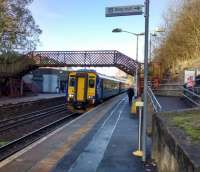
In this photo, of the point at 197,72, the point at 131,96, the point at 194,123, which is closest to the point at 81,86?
the point at 131,96

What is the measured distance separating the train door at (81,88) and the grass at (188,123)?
1950 cm

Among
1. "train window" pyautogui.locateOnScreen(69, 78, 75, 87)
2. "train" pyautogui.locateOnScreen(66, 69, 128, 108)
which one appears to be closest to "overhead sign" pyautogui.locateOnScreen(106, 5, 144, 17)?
"train" pyautogui.locateOnScreen(66, 69, 128, 108)

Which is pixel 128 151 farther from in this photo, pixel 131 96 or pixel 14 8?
pixel 14 8

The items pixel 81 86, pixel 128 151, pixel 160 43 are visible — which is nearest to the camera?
pixel 128 151

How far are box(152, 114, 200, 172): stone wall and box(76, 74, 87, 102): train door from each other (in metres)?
20.2

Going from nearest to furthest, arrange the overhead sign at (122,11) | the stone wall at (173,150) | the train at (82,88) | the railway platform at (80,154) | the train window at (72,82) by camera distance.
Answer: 1. the stone wall at (173,150)
2. the railway platform at (80,154)
3. the overhead sign at (122,11)
4. the train at (82,88)
5. the train window at (72,82)

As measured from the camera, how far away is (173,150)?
19.9ft

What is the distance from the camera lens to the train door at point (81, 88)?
28844 mm

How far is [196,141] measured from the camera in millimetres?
5867

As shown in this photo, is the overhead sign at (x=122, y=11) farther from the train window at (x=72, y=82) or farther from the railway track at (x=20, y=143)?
the train window at (x=72, y=82)

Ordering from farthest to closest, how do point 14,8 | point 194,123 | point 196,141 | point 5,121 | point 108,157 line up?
point 14,8 → point 5,121 → point 108,157 → point 194,123 → point 196,141

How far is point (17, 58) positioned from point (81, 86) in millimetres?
15992

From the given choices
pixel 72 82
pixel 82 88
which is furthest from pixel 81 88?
pixel 72 82

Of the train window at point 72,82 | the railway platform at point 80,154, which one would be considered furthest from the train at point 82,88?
the railway platform at point 80,154
